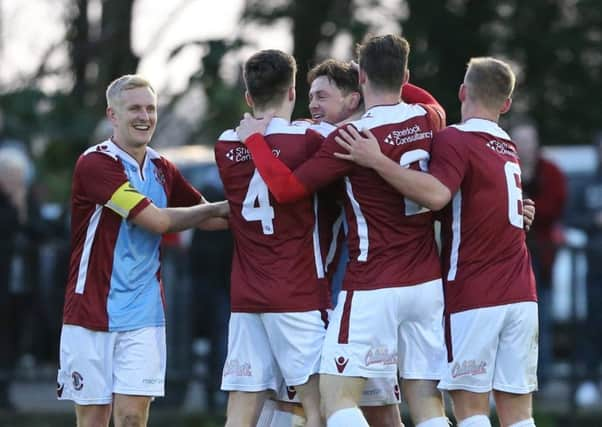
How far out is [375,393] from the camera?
A: 8.55 metres

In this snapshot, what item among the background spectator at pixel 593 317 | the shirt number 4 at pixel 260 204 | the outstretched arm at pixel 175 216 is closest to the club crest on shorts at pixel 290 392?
the shirt number 4 at pixel 260 204

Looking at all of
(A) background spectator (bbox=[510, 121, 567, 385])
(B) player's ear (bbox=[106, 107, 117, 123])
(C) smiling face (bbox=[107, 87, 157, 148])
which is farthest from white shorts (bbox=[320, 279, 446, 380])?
(A) background spectator (bbox=[510, 121, 567, 385])

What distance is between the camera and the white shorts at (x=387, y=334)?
797cm

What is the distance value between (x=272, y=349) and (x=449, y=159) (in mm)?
1420

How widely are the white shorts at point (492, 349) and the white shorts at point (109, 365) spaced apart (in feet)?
5.43

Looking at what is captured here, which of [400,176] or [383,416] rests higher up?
[400,176]

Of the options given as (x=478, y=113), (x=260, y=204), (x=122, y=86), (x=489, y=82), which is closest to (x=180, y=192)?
(x=122, y=86)

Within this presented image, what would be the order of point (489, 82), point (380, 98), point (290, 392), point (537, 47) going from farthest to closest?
point (537, 47)
point (290, 392)
point (489, 82)
point (380, 98)

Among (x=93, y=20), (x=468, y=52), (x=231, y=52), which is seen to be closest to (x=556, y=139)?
(x=468, y=52)

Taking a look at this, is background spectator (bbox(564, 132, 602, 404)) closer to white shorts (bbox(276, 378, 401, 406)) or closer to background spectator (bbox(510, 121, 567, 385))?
background spectator (bbox(510, 121, 567, 385))

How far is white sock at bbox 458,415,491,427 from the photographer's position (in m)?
8.13

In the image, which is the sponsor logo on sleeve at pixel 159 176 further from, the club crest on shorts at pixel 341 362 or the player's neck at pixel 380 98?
the club crest on shorts at pixel 341 362

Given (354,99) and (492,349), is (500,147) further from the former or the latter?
(492,349)

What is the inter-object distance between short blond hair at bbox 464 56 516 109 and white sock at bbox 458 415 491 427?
170 cm
